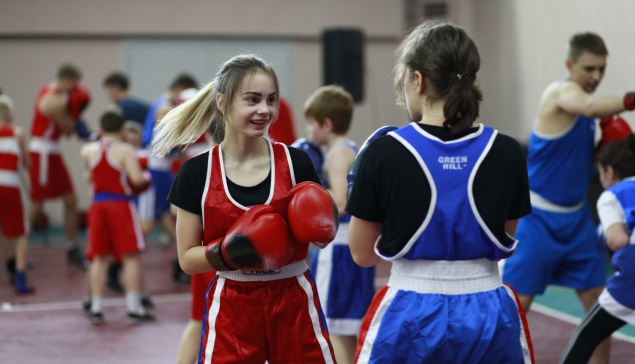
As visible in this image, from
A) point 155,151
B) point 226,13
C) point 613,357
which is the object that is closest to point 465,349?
point 155,151

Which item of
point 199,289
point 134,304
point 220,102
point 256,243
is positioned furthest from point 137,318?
point 256,243

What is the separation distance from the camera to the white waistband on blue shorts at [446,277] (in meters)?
1.86

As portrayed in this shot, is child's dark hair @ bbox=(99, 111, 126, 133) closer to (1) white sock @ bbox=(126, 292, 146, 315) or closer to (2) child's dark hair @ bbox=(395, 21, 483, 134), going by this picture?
(1) white sock @ bbox=(126, 292, 146, 315)

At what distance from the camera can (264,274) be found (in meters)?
2.24

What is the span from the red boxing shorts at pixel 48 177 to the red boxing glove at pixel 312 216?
19.4 ft

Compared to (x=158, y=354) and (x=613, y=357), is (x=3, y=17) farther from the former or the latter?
(x=613, y=357)

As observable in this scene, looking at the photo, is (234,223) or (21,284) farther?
(21,284)

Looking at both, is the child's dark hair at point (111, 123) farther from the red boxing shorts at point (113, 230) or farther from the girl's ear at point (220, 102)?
the girl's ear at point (220, 102)

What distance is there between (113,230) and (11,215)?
5.18 feet

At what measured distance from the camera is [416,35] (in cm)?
196

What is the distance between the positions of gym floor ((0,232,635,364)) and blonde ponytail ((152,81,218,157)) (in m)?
2.08

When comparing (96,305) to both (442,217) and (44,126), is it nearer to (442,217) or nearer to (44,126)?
(44,126)

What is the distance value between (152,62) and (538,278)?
8522mm

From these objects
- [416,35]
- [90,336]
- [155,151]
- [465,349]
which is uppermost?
[416,35]
